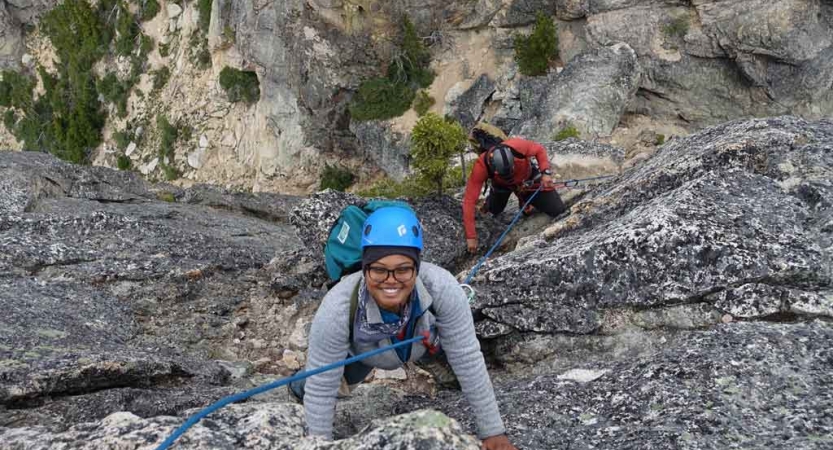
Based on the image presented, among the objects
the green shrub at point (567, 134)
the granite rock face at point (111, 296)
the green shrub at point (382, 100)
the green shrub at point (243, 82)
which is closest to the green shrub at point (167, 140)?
the green shrub at point (243, 82)

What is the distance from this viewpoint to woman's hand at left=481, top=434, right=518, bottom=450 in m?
3.98

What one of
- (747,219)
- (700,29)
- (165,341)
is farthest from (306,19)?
(747,219)

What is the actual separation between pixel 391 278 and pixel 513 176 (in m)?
5.88

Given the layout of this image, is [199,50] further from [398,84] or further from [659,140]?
[659,140]

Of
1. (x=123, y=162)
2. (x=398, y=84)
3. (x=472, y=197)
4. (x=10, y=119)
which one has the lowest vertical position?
(x=472, y=197)

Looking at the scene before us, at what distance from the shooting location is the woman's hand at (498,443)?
13.0ft

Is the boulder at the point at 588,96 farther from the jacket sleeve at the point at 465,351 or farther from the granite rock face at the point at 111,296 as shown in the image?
the jacket sleeve at the point at 465,351

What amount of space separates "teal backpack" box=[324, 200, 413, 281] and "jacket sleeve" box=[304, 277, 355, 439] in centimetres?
67

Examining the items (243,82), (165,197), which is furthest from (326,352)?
(243,82)

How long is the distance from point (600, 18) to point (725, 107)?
6792mm

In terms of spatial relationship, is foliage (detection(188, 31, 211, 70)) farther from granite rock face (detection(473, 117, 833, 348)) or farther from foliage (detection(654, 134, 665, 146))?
granite rock face (detection(473, 117, 833, 348))

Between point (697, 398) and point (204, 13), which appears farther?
point (204, 13)

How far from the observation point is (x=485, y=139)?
31.2 ft

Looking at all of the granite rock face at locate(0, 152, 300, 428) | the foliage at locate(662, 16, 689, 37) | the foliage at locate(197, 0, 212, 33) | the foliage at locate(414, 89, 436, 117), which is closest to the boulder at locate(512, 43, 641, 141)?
the foliage at locate(662, 16, 689, 37)
